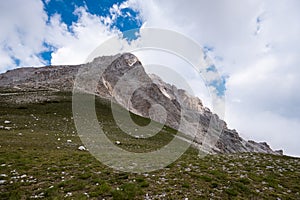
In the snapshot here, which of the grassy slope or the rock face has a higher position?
the rock face

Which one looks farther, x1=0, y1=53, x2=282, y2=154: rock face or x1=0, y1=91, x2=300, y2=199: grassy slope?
x1=0, y1=53, x2=282, y2=154: rock face

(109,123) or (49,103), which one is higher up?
(49,103)

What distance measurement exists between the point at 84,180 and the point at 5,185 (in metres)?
4.85

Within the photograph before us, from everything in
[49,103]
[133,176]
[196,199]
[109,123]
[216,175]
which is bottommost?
[196,199]

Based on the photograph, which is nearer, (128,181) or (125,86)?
(128,181)

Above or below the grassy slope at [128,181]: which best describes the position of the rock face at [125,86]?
above

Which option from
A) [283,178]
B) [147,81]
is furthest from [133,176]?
[147,81]

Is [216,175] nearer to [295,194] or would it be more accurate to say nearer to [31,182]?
[295,194]

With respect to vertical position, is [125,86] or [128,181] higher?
[125,86]

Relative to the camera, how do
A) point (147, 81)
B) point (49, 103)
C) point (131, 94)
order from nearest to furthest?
point (49, 103) → point (131, 94) → point (147, 81)

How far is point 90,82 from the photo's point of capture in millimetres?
124188

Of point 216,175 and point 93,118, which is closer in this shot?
point 216,175

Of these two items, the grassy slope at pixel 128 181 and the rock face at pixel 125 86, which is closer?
the grassy slope at pixel 128 181

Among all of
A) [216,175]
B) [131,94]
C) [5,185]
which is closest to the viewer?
[5,185]
